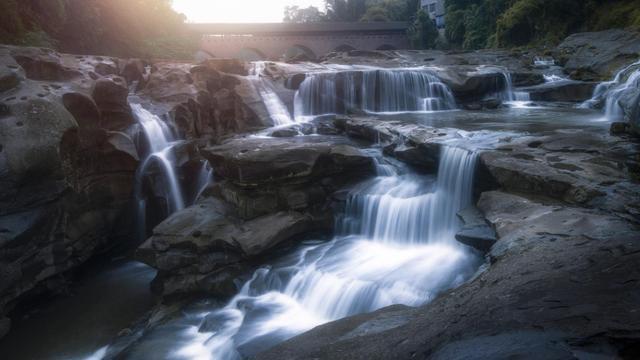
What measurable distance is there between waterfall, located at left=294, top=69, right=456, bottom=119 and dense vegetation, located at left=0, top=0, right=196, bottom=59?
8.17 meters

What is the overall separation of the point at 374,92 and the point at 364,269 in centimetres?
1137

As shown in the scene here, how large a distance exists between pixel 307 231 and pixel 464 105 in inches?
419

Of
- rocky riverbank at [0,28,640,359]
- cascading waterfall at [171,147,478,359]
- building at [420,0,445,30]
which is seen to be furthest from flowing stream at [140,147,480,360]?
building at [420,0,445,30]

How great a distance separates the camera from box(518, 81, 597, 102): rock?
16.7 m

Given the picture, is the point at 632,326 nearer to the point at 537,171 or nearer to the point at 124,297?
the point at 537,171

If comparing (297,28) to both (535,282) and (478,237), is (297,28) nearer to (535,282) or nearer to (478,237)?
(478,237)

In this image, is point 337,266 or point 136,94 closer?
point 337,266

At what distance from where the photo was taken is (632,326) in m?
3.18

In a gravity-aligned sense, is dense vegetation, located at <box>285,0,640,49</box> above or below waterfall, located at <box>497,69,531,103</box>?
above

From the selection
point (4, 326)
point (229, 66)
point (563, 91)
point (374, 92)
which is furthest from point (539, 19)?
point (4, 326)

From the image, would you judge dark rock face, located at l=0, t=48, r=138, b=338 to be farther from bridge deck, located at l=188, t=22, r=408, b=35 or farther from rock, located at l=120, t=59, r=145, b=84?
bridge deck, located at l=188, t=22, r=408, b=35

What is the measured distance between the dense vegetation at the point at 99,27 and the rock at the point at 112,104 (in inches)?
183

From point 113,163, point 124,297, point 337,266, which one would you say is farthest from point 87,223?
point 337,266

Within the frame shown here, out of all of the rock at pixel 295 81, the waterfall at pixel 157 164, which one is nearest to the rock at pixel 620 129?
the waterfall at pixel 157 164
